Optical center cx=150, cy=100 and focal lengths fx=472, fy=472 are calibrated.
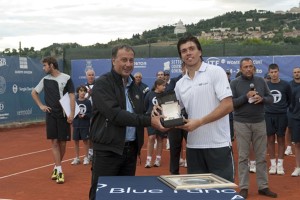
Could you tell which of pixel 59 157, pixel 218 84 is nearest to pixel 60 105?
pixel 59 157

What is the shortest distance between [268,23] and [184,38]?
7510 centimetres

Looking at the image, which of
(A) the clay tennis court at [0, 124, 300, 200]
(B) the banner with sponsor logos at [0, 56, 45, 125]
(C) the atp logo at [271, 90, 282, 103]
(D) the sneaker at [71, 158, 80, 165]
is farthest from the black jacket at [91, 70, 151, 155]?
(B) the banner with sponsor logos at [0, 56, 45, 125]

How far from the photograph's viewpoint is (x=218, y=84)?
13.0 feet

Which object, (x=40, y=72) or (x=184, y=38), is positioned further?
(x=40, y=72)

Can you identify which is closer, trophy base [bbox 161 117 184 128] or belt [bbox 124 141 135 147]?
trophy base [bbox 161 117 184 128]

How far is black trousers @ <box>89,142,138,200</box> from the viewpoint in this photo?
421cm

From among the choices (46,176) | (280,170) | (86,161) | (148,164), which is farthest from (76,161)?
(280,170)

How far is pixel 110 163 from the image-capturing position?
4223mm

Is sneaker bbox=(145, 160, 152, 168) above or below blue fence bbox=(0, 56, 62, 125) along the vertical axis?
below

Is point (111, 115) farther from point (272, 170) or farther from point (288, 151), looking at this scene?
point (288, 151)

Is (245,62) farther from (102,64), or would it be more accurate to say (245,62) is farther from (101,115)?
(102,64)

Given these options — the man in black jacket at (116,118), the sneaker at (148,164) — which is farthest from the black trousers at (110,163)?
the sneaker at (148,164)

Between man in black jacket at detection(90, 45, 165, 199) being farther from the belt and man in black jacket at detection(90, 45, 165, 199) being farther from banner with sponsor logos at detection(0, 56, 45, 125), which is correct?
banner with sponsor logos at detection(0, 56, 45, 125)

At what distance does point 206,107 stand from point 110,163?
1.00 metres
